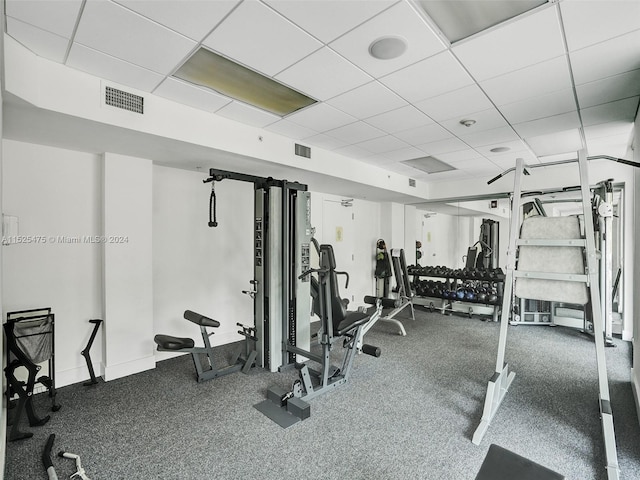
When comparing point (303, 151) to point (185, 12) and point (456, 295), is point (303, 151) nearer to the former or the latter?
point (185, 12)

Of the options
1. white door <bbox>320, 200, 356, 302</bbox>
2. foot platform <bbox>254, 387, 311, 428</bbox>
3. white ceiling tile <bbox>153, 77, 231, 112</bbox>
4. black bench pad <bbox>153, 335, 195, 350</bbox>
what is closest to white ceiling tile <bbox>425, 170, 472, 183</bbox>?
white door <bbox>320, 200, 356, 302</bbox>

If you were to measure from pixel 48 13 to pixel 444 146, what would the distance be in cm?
392

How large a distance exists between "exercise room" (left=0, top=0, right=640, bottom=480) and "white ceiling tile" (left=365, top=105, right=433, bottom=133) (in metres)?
0.06

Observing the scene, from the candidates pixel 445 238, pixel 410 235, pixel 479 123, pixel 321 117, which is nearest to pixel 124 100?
pixel 321 117

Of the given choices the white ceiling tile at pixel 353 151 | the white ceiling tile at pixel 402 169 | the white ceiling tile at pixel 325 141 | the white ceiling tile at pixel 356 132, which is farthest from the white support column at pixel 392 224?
the white ceiling tile at pixel 356 132

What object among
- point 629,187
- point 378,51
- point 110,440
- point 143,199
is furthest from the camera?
point 629,187

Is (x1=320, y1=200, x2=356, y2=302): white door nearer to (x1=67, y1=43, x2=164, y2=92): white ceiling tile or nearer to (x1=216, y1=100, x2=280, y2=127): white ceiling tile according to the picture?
(x1=216, y1=100, x2=280, y2=127): white ceiling tile

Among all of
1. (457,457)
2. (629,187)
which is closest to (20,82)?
(457,457)

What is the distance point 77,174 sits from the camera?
126 inches

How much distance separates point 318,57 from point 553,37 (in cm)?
147

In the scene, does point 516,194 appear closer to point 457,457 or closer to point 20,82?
point 457,457

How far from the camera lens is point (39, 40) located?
2029 mm

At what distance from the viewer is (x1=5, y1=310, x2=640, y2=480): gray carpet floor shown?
2.02 m

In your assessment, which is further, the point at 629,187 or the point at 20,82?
the point at 629,187
